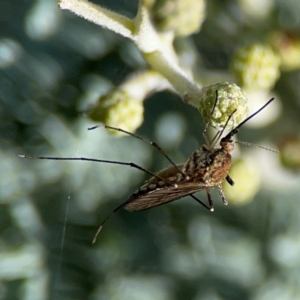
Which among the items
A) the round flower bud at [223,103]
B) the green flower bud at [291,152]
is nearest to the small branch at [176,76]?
the round flower bud at [223,103]

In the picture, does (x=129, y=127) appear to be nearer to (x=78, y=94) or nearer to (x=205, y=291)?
(x=78, y=94)

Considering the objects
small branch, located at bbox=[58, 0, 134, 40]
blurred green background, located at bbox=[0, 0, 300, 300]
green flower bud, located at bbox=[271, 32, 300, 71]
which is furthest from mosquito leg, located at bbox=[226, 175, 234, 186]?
small branch, located at bbox=[58, 0, 134, 40]

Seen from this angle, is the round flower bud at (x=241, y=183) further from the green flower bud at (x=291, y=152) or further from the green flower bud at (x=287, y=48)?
the green flower bud at (x=287, y=48)

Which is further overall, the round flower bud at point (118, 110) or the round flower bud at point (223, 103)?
the round flower bud at point (118, 110)

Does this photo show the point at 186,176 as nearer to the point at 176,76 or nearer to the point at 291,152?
the point at 176,76

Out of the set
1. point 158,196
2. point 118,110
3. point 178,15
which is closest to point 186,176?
point 158,196

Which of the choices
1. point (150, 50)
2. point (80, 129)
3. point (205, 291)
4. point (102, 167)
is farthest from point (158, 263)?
point (150, 50)

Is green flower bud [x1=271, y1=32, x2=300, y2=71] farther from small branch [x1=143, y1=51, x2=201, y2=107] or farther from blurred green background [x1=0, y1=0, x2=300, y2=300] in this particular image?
small branch [x1=143, y1=51, x2=201, y2=107]
